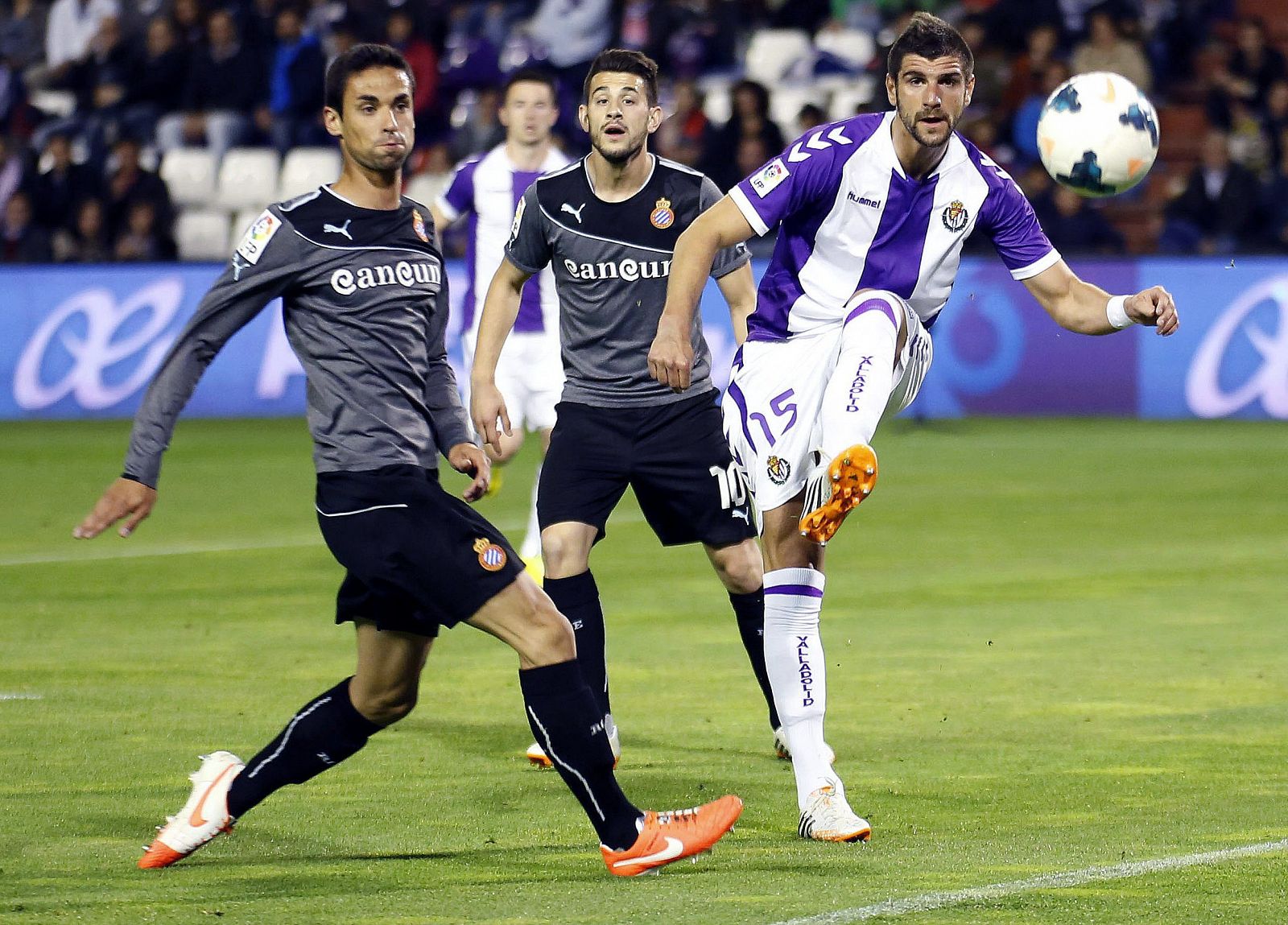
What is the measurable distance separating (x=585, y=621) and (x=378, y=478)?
4.77ft

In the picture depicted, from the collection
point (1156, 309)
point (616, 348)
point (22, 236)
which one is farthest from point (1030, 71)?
point (1156, 309)

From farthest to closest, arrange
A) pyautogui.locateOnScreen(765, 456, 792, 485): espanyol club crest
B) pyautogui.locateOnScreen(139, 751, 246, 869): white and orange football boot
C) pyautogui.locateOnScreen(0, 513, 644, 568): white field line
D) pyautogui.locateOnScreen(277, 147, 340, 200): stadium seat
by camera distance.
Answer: pyautogui.locateOnScreen(277, 147, 340, 200): stadium seat
pyautogui.locateOnScreen(0, 513, 644, 568): white field line
pyautogui.locateOnScreen(765, 456, 792, 485): espanyol club crest
pyautogui.locateOnScreen(139, 751, 246, 869): white and orange football boot

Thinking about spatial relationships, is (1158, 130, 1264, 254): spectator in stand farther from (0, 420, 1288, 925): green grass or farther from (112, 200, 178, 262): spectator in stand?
(112, 200, 178, 262): spectator in stand

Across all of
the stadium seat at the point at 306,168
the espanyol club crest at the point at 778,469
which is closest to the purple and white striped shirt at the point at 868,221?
the espanyol club crest at the point at 778,469

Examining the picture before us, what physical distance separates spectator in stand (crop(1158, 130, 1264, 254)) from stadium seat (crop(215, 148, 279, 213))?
8.25 m

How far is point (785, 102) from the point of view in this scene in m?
20.0

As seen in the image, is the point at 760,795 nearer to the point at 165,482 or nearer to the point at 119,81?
the point at 165,482

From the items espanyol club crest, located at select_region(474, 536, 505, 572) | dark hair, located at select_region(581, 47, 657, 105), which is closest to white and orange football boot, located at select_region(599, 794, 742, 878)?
espanyol club crest, located at select_region(474, 536, 505, 572)

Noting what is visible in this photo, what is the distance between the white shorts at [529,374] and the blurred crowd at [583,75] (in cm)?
830

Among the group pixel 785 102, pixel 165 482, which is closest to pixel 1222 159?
pixel 785 102

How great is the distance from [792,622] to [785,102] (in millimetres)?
14955

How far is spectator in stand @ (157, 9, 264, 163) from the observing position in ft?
68.0

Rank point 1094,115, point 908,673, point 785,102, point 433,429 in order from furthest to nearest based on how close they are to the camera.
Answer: point 785,102 → point 908,673 → point 1094,115 → point 433,429

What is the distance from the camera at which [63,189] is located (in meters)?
19.5
